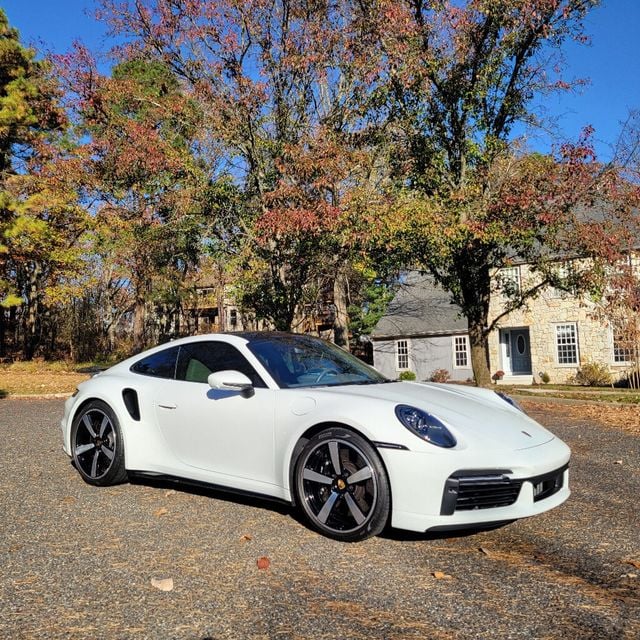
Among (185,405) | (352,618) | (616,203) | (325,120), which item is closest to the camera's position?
(352,618)

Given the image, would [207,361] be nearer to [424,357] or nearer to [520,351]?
[520,351]

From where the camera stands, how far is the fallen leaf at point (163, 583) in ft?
10.3

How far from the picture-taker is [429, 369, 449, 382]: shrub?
30.6m

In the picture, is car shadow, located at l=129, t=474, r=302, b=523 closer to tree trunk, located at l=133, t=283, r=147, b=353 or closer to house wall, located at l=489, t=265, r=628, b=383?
house wall, located at l=489, t=265, r=628, b=383

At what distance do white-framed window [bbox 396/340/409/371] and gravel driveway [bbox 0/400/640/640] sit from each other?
2807 centimetres

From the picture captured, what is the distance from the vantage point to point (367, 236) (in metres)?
14.2

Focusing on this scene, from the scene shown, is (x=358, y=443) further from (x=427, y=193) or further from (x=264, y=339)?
(x=427, y=193)

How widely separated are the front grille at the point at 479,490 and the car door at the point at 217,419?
4.21 feet

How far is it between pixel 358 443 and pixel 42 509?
2656mm

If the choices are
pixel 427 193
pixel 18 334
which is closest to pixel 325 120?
pixel 427 193

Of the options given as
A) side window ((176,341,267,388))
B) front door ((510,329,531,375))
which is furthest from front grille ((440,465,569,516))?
front door ((510,329,531,375))

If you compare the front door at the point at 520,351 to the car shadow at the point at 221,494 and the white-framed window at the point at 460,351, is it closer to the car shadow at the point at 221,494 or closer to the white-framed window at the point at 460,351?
the white-framed window at the point at 460,351

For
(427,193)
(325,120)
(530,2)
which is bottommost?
(427,193)

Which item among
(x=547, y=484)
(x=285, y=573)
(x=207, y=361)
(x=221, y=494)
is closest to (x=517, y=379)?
(x=221, y=494)
